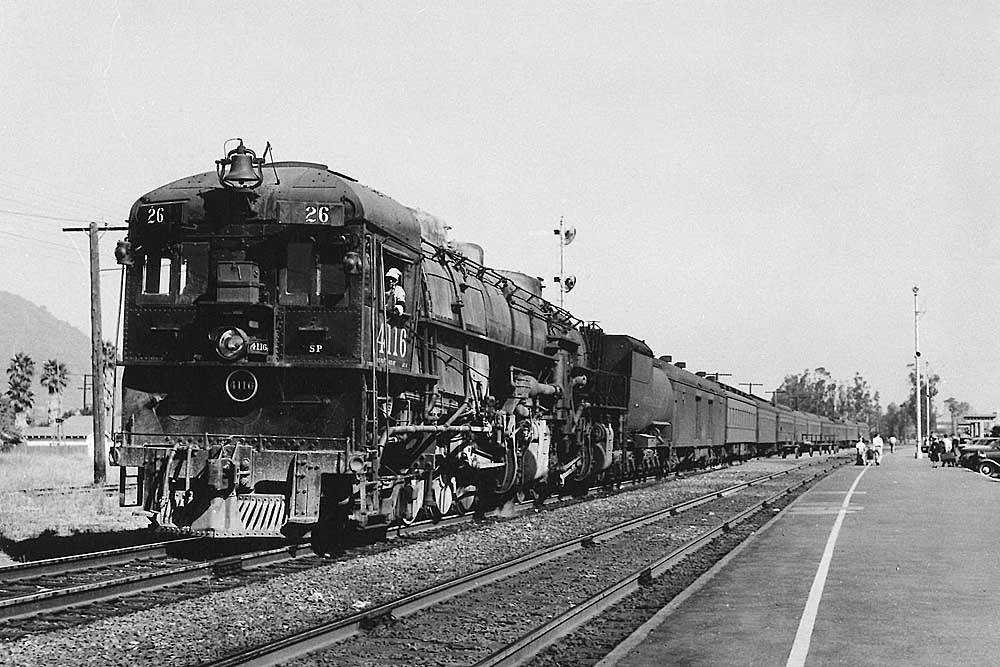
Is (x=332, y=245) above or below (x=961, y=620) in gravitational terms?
above

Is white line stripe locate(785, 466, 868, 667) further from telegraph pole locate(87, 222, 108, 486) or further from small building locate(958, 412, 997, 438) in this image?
small building locate(958, 412, 997, 438)

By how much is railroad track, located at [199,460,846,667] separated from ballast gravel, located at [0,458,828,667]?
1.57 ft

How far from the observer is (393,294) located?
12766 millimetres

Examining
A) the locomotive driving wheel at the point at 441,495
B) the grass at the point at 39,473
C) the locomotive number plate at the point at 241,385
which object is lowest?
the grass at the point at 39,473

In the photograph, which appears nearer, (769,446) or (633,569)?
(633,569)

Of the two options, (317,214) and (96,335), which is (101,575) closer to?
(317,214)

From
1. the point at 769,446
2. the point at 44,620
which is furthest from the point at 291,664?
the point at 769,446

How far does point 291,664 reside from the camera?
7.43m

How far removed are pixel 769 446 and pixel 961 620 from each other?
55.8m

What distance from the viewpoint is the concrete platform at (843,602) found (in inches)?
313

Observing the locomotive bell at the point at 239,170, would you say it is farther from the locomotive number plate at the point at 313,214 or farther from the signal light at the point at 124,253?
the signal light at the point at 124,253

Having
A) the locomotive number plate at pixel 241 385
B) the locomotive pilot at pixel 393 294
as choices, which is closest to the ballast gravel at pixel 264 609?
the locomotive number plate at pixel 241 385

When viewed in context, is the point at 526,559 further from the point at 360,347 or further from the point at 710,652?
the point at 710,652

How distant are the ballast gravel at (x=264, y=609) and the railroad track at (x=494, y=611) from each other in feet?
1.57
